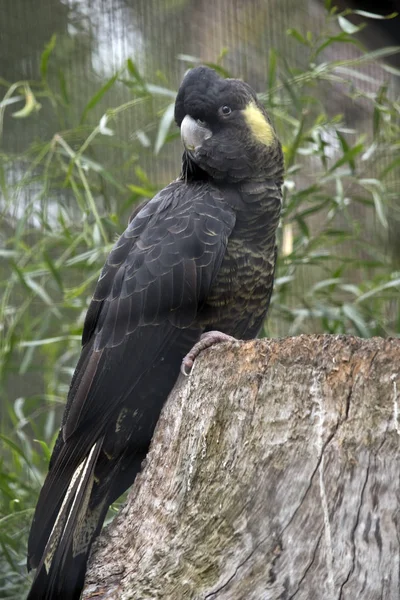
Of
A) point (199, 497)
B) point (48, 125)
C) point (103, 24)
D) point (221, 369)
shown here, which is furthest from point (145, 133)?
point (199, 497)

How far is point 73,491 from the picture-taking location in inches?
53.5

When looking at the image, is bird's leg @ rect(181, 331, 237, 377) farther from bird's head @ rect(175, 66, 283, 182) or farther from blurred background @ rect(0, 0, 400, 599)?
blurred background @ rect(0, 0, 400, 599)

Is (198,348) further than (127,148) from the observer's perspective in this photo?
No

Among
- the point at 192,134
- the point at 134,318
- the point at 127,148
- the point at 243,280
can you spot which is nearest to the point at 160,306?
the point at 134,318

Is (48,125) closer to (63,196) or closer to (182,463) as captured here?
(63,196)

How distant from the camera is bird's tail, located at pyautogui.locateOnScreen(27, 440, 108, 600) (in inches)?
49.9

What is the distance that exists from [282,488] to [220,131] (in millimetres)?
907

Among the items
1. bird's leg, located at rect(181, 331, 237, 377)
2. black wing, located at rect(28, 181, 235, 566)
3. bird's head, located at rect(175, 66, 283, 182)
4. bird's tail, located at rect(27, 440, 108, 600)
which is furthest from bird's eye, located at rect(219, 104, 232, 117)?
bird's tail, located at rect(27, 440, 108, 600)

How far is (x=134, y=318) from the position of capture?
144cm

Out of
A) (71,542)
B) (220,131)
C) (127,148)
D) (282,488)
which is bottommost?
(71,542)

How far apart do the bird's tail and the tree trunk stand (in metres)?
0.10

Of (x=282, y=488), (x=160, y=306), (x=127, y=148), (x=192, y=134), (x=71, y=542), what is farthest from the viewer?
(x=127, y=148)

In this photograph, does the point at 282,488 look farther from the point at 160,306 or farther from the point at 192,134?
the point at 192,134

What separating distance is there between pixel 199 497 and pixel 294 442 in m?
0.19
